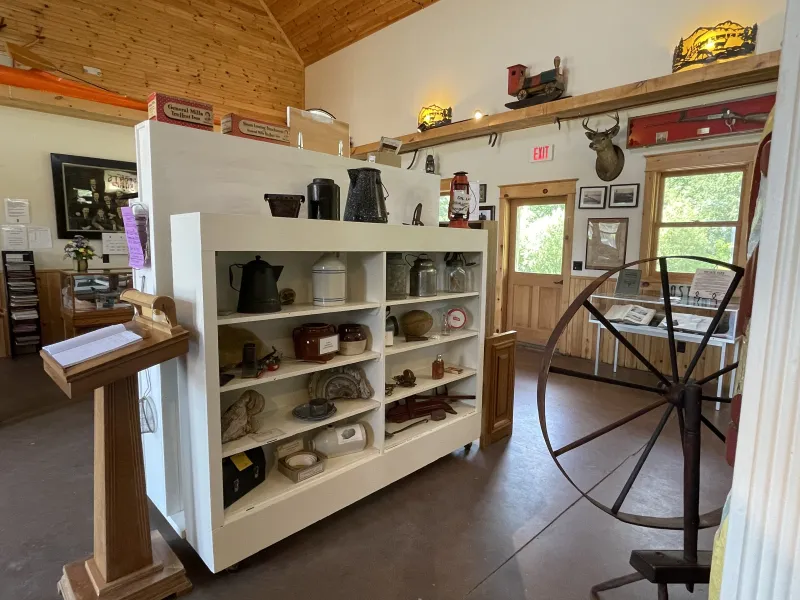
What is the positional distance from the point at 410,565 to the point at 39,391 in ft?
12.7

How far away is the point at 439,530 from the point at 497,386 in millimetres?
1143

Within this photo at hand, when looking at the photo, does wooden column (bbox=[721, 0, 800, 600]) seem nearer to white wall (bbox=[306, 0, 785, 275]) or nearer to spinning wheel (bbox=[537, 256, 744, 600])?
spinning wheel (bbox=[537, 256, 744, 600])

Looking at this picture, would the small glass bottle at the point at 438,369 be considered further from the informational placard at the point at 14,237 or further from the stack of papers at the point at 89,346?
the informational placard at the point at 14,237

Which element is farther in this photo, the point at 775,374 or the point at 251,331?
the point at 251,331

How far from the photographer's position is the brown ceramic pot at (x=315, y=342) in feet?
6.85

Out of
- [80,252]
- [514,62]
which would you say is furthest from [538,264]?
[80,252]

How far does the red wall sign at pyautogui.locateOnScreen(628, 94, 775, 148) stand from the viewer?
3953mm

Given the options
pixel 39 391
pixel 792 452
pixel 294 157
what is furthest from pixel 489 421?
pixel 39 391

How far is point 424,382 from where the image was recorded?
2.72 meters

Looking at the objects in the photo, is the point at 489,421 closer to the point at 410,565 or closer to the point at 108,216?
the point at 410,565

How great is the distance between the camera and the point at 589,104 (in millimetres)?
4691

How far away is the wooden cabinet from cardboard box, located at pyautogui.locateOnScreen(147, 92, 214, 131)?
80.6 inches

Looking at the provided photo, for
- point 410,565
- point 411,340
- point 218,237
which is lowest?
point 410,565

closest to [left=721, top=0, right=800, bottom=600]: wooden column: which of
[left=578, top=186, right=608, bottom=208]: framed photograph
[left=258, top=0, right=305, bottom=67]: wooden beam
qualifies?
[left=578, top=186, right=608, bottom=208]: framed photograph
